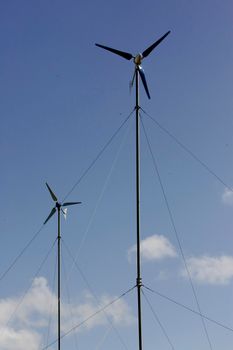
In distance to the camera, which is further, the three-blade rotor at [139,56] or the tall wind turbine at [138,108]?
the three-blade rotor at [139,56]

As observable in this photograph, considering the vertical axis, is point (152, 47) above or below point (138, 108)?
above

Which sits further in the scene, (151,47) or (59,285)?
(59,285)

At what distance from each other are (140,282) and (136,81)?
11891 mm

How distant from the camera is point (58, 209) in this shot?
54594 millimetres

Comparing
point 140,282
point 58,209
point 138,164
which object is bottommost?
point 140,282

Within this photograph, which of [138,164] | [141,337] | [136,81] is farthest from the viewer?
[136,81]

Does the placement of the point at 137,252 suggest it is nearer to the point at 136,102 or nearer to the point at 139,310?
A: the point at 139,310

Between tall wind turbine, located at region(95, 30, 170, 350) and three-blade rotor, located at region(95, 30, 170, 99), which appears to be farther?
three-blade rotor, located at region(95, 30, 170, 99)

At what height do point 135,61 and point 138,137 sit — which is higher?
point 135,61

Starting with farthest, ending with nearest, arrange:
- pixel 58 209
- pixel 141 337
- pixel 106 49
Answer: pixel 58 209, pixel 106 49, pixel 141 337

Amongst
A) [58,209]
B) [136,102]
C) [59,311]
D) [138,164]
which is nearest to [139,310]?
[138,164]

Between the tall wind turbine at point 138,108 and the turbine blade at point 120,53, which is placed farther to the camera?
the turbine blade at point 120,53

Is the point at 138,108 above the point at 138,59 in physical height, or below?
below

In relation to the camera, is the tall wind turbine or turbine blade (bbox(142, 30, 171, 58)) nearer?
the tall wind turbine
